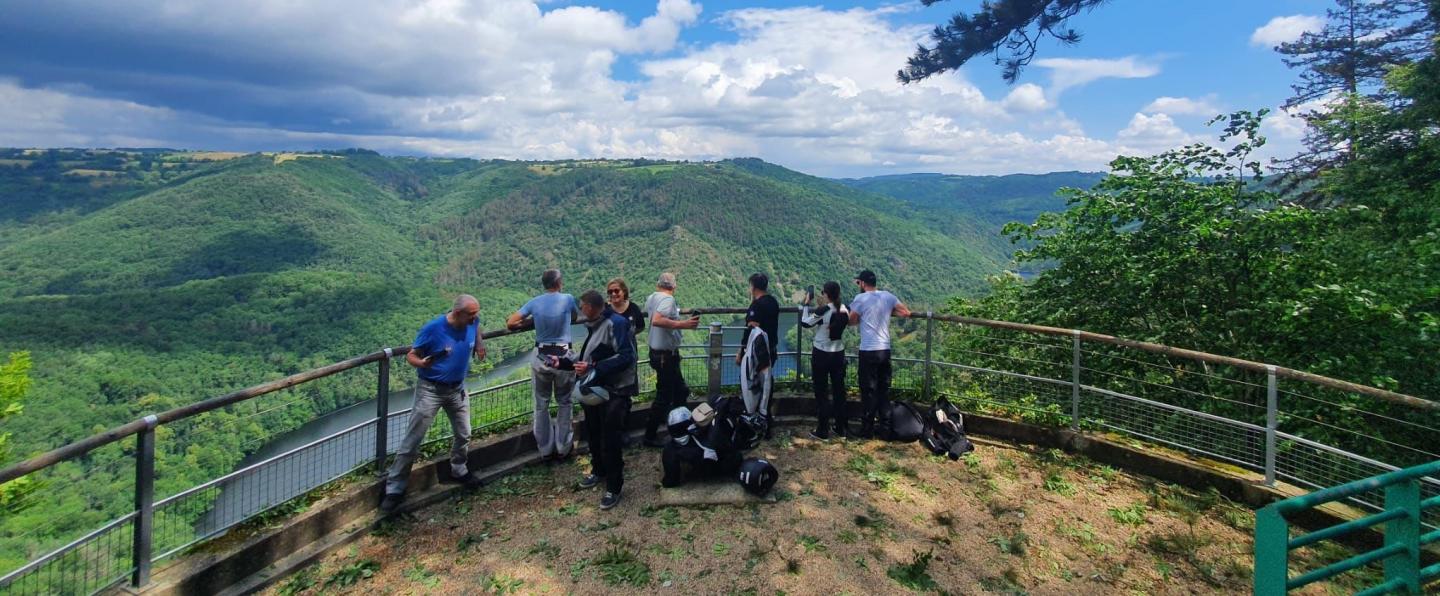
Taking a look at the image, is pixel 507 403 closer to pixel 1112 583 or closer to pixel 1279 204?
pixel 1112 583

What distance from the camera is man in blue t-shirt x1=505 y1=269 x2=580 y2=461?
5.46 metres

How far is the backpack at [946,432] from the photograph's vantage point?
611cm

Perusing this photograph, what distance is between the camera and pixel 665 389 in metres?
6.38

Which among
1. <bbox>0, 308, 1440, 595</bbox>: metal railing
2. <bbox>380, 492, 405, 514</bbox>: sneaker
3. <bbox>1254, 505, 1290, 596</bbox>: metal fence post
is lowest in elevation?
<bbox>380, 492, 405, 514</bbox>: sneaker

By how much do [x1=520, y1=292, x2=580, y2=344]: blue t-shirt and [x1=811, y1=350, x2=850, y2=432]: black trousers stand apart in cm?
253

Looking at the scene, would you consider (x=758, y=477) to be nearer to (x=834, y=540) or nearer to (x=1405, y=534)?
(x=834, y=540)

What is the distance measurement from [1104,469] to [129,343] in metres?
95.8

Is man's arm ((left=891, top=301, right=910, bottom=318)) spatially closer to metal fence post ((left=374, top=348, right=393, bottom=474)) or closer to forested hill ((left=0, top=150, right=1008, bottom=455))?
metal fence post ((left=374, top=348, right=393, bottom=474))

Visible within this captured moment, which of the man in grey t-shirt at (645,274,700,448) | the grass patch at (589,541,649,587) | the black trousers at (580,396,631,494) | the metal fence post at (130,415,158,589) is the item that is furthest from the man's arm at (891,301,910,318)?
the metal fence post at (130,415,158,589)

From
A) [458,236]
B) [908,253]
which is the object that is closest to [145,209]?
[458,236]

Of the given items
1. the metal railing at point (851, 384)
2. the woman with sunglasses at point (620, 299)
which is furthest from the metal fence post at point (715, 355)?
the woman with sunglasses at point (620, 299)

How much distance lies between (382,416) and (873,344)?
14.7ft

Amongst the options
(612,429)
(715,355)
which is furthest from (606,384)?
(715,355)

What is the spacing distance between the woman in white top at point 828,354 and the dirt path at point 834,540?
2.78ft
